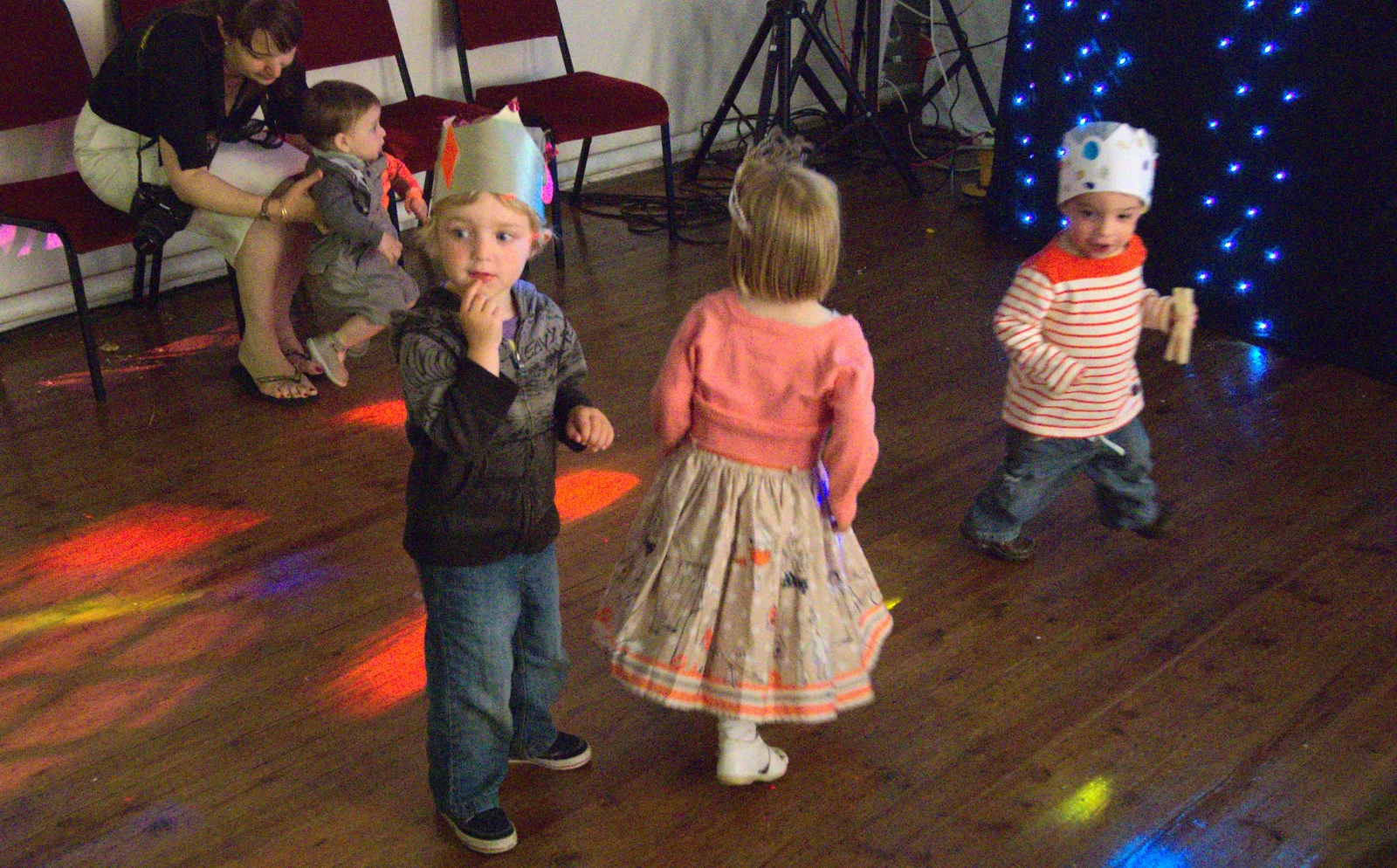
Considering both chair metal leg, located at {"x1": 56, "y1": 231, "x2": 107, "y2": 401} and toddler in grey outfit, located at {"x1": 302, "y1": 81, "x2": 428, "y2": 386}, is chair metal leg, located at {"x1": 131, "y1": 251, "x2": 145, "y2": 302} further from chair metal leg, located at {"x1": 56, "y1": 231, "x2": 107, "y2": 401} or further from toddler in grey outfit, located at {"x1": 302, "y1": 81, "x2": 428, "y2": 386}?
toddler in grey outfit, located at {"x1": 302, "y1": 81, "x2": 428, "y2": 386}

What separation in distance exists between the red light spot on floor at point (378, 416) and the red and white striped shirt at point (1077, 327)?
1506 millimetres

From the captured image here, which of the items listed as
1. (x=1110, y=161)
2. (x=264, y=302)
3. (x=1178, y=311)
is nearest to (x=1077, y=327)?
(x=1178, y=311)

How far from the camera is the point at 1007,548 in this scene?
2486 mm

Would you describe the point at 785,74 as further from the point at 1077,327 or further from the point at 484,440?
the point at 484,440

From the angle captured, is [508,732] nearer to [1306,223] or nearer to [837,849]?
[837,849]

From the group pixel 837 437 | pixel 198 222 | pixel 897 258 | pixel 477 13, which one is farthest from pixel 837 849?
pixel 477 13

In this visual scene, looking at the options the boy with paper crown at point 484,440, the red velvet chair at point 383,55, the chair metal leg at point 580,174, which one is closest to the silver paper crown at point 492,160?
the boy with paper crown at point 484,440

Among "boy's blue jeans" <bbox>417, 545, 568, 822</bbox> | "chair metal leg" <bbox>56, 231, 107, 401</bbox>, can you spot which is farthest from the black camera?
"boy's blue jeans" <bbox>417, 545, 568, 822</bbox>

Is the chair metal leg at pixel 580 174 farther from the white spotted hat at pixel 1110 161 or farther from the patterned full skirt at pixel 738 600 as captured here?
the patterned full skirt at pixel 738 600

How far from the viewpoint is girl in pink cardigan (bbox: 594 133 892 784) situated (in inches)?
65.1

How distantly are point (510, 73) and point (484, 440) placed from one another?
3.33 m

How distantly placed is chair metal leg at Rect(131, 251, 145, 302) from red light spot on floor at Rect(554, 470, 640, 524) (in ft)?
5.42

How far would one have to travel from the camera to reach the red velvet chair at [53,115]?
9.79 feet

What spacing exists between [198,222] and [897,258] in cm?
216
